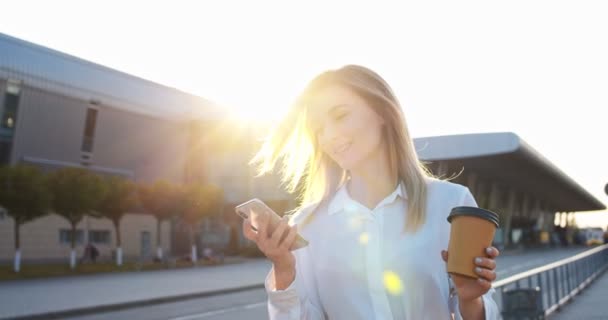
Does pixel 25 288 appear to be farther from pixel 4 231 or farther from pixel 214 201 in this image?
pixel 214 201

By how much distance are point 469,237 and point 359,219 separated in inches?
21.8

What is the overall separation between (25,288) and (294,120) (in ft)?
64.2

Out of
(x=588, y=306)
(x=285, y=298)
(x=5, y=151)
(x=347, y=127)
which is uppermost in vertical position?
(x=5, y=151)

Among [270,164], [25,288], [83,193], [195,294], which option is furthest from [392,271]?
[83,193]

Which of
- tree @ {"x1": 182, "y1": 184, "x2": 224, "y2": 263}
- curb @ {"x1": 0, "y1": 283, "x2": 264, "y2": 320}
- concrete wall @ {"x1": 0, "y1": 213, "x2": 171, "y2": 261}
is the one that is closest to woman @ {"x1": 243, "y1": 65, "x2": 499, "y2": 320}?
curb @ {"x1": 0, "y1": 283, "x2": 264, "y2": 320}

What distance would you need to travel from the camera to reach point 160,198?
34.5m

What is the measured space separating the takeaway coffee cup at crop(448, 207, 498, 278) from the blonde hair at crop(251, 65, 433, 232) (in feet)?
1.24

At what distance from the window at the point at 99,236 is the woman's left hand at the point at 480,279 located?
40.2 m

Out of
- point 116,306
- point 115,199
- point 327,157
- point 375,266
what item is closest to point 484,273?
point 375,266

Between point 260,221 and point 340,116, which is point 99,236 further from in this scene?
point 260,221

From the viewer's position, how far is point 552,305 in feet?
36.6

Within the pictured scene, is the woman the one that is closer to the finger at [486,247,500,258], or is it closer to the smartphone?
the smartphone

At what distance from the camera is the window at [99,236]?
3969 cm

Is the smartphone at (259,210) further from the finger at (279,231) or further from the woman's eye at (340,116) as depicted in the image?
the woman's eye at (340,116)
